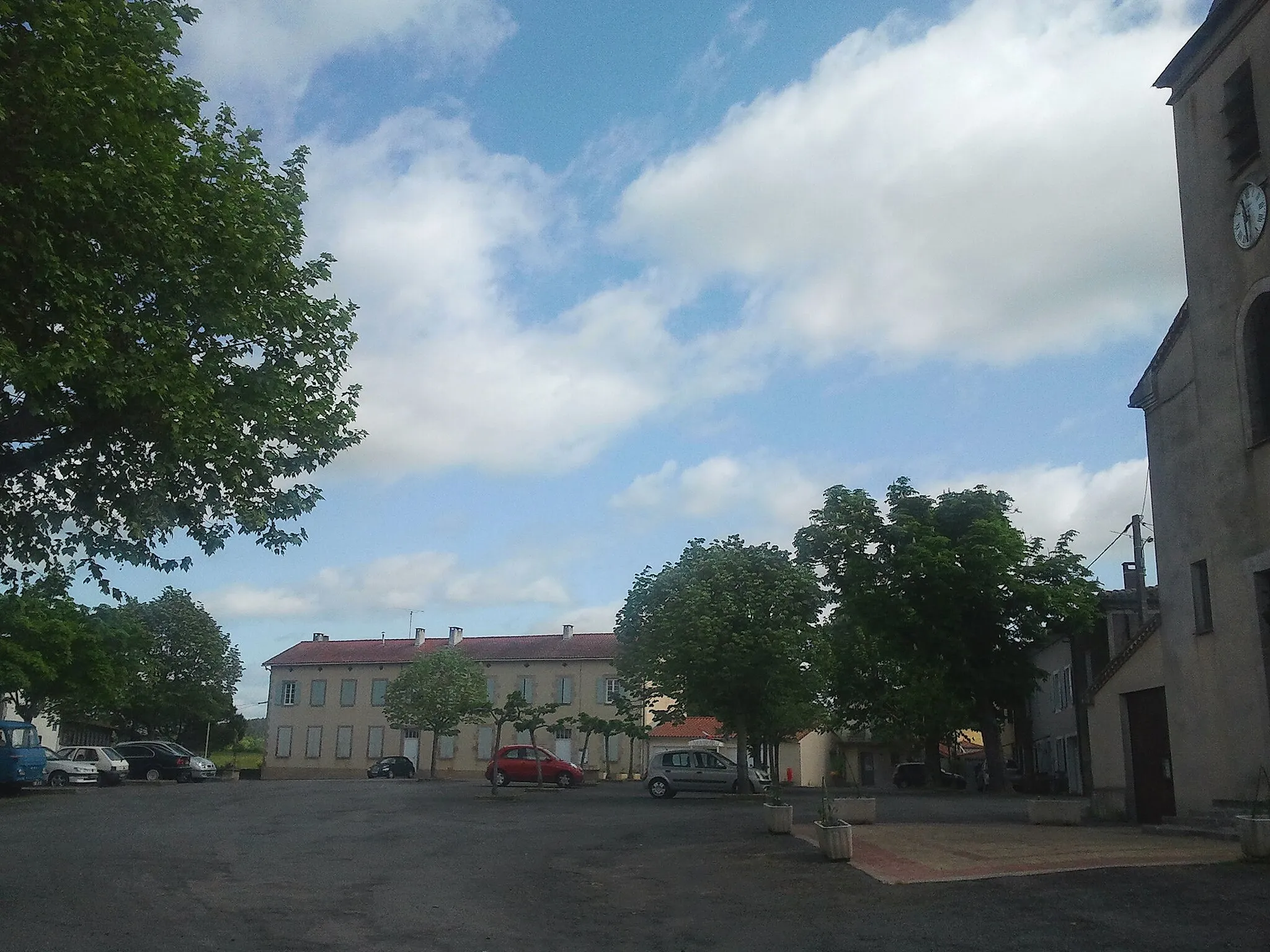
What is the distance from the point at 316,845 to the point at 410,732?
51.0 meters

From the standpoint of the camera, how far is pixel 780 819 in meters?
18.4

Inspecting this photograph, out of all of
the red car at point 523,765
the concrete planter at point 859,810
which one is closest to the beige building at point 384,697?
the red car at point 523,765

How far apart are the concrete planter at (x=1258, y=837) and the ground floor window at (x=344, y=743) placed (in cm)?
6301

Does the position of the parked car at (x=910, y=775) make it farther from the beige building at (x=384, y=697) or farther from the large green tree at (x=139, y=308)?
the large green tree at (x=139, y=308)

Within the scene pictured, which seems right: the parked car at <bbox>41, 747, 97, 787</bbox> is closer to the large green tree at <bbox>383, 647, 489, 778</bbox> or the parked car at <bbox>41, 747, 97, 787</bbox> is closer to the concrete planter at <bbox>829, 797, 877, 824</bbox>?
the large green tree at <bbox>383, 647, 489, 778</bbox>

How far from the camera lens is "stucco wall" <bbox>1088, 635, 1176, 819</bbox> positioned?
19078 mm

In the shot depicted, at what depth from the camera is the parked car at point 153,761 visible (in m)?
44.3

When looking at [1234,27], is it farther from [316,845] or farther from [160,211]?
[316,845]

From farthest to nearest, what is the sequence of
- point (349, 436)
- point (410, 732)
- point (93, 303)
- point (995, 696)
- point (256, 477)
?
point (410, 732)
point (995, 696)
point (349, 436)
point (256, 477)
point (93, 303)

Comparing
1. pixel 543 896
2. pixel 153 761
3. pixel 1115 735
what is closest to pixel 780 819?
pixel 1115 735

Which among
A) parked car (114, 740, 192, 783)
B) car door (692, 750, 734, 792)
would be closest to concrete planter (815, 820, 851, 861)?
car door (692, 750, 734, 792)

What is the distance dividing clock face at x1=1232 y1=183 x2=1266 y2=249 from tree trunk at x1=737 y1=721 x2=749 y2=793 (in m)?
21.8

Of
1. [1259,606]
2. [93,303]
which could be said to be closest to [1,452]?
[93,303]

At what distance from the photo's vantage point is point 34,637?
33.6 metres
